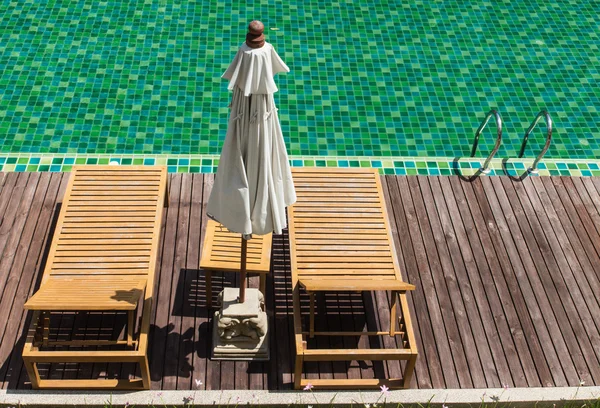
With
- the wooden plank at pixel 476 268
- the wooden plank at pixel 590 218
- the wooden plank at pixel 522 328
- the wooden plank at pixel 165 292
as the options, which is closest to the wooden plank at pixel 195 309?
the wooden plank at pixel 165 292

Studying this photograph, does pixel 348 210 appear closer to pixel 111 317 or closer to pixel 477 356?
pixel 477 356

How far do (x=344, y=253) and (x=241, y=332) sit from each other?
1.19 metres

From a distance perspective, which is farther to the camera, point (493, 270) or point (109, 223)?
point (493, 270)

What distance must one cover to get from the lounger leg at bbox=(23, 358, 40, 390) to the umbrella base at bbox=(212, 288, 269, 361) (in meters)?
1.42

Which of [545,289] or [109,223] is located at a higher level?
[109,223]

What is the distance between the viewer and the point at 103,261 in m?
6.28

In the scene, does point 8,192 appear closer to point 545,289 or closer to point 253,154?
point 253,154

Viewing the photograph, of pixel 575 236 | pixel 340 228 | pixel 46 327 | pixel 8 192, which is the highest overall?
pixel 8 192

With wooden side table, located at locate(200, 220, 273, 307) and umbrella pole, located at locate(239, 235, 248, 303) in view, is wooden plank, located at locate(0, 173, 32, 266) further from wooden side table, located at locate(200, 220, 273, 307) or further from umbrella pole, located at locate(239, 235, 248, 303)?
umbrella pole, located at locate(239, 235, 248, 303)

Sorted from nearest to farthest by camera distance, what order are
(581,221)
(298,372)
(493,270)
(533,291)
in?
(298,372) → (533,291) → (493,270) → (581,221)

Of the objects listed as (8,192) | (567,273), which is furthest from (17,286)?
(567,273)

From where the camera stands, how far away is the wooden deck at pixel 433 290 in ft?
19.8

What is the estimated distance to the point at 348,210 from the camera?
685 cm

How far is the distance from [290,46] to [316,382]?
642cm
